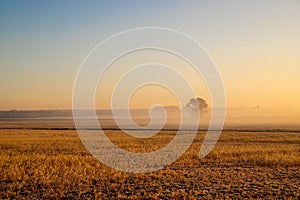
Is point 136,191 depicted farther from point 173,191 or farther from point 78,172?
point 78,172

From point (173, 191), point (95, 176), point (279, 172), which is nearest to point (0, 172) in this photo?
point (95, 176)

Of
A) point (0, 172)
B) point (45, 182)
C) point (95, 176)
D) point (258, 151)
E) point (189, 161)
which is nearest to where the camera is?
point (45, 182)

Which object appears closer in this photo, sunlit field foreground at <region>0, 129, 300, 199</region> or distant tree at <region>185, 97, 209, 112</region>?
sunlit field foreground at <region>0, 129, 300, 199</region>

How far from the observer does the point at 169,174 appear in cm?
1791

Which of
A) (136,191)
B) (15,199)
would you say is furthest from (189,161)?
(15,199)

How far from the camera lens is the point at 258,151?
28.2m

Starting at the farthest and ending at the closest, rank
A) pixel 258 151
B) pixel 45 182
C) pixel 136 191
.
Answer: pixel 258 151, pixel 45 182, pixel 136 191

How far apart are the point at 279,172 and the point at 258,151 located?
9593 millimetres

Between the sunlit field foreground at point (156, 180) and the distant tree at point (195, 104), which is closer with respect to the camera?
the sunlit field foreground at point (156, 180)

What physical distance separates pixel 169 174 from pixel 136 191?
4239mm

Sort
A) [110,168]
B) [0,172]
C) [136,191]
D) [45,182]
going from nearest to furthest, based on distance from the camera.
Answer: [136,191], [45,182], [0,172], [110,168]

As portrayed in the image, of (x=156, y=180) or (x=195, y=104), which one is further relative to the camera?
(x=195, y=104)

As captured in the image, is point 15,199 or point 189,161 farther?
point 189,161

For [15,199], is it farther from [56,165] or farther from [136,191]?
[56,165]
